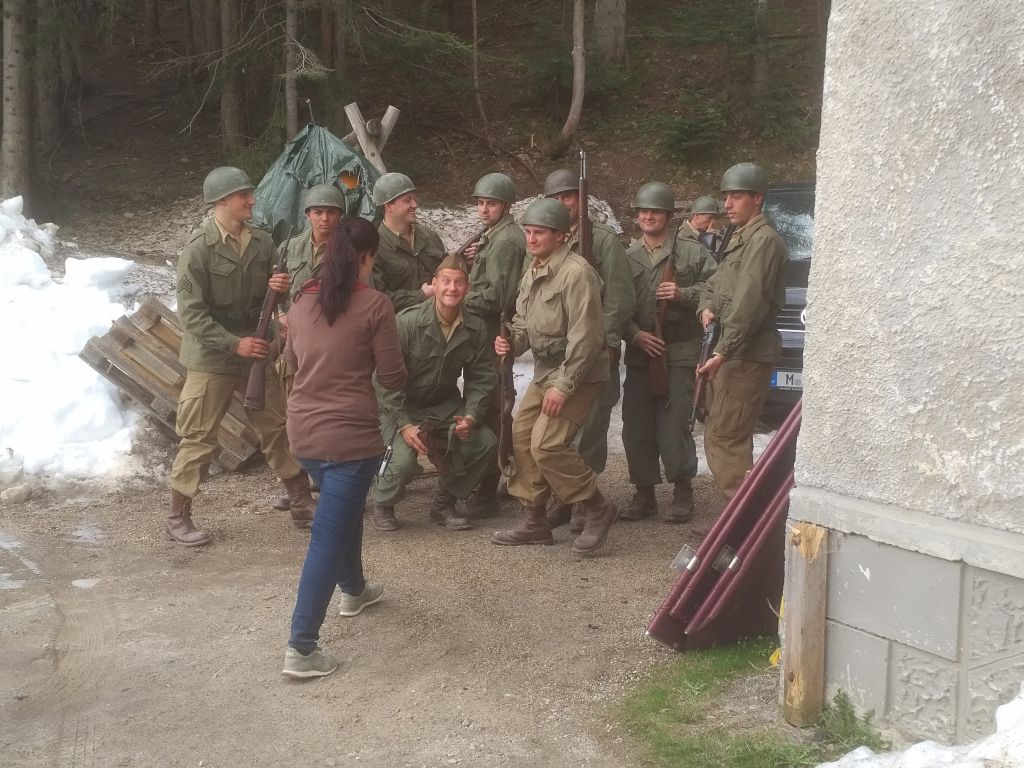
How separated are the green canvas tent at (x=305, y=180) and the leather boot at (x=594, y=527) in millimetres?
3815

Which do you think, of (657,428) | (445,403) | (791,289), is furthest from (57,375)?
(791,289)

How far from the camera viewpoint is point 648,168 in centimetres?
1720

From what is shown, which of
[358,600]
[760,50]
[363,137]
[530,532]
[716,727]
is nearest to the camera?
[716,727]

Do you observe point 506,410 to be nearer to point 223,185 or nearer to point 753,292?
point 753,292

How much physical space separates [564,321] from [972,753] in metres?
3.60

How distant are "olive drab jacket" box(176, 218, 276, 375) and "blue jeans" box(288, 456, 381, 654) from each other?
218 cm

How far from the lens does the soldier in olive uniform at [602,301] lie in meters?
6.77

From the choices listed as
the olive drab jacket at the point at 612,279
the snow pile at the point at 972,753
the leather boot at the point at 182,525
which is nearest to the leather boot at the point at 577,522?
the olive drab jacket at the point at 612,279

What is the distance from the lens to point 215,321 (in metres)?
6.82

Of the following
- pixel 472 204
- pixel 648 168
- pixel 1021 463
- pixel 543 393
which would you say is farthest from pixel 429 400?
pixel 648 168

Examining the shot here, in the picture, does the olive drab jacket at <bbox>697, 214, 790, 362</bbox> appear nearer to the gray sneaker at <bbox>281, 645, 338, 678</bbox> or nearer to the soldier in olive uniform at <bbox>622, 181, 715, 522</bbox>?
the soldier in olive uniform at <bbox>622, 181, 715, 522</bbox>

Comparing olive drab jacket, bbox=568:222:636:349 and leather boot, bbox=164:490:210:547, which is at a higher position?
olive drab jacket, bbox=568:222:636:349

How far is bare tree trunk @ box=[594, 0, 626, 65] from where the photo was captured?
18797 mm

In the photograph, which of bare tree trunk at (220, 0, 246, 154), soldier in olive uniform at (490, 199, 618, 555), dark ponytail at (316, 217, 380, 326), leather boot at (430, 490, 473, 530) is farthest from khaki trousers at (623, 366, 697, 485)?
bare tree trunk at (220, 0, 246, 154)
